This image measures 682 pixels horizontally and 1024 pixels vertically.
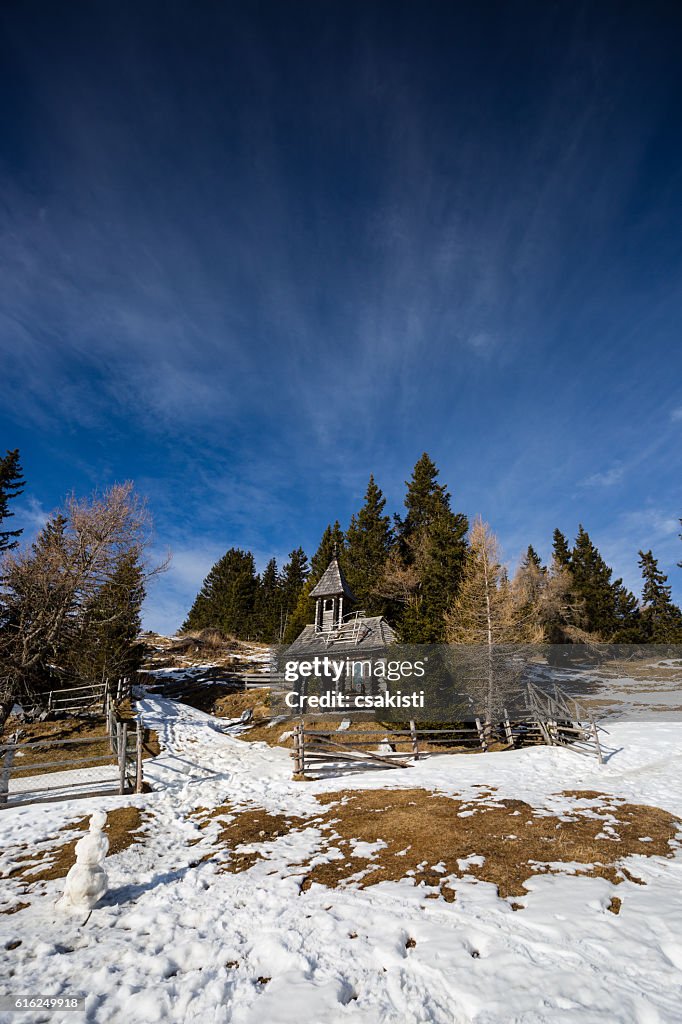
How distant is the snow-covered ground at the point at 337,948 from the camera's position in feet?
13.1

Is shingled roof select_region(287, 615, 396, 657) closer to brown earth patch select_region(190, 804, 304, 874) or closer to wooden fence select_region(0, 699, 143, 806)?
wooden fence select_region(0, 699, 143, 806)

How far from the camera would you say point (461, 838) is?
26.7ft

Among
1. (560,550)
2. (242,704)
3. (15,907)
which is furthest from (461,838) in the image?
(560,550)

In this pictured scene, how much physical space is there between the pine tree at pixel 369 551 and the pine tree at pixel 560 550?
1154 inches

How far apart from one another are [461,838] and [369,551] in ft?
112

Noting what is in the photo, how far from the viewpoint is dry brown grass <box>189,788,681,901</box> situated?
264 inches

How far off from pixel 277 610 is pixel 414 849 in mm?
63575

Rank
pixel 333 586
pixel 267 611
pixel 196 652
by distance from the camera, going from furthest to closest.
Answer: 1. pixel 267 611
2. pixel 196 652
3. pixel 333 586

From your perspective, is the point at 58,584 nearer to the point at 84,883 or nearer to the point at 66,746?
the point at 66,746

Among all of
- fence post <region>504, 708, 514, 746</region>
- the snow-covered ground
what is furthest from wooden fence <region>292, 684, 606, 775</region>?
the snow-covered ground

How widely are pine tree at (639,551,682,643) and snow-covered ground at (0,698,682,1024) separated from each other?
49.2 meters

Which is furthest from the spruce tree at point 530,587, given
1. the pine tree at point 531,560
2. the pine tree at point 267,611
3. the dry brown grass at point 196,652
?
the pine tree at point 267,611

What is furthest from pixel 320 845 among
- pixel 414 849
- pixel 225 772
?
pixel 225 772

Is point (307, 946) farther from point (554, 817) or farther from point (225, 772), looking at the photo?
point (225, 772)
